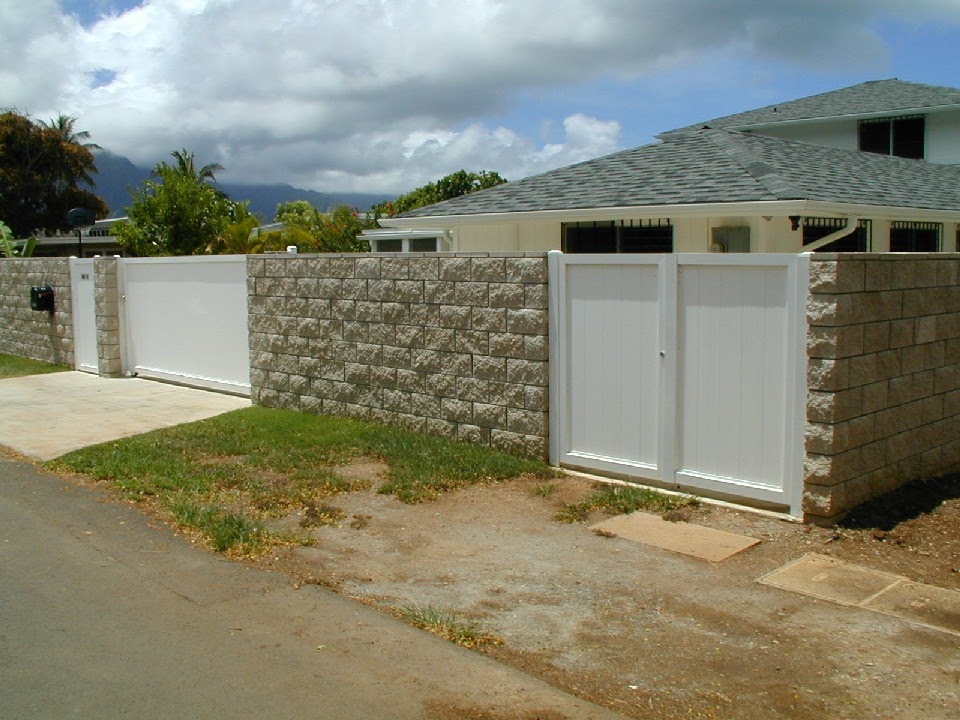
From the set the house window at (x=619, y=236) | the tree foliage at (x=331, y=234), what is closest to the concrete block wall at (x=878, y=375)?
the house window at (x=619, y=236)

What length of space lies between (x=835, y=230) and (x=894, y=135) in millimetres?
11044

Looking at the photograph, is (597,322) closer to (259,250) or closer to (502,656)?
(502,656)

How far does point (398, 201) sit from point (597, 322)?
32.7 metres

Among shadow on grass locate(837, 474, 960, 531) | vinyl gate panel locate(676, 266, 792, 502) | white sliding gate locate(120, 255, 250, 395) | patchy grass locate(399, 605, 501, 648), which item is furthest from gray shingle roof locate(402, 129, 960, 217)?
patchy grass locate(399, 605, 501, 648)

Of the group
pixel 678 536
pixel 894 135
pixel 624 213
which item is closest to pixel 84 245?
pixel 894 135

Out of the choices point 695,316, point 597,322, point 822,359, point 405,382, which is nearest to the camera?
point 822,359

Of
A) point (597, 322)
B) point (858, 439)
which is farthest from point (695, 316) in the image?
point (858, 439)

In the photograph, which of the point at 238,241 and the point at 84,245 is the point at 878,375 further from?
the point at 84,245

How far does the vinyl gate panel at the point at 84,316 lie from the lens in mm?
15906

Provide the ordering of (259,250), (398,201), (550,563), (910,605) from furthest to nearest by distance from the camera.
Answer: (398,201) → (259,250) → (550,563) → (910,605)

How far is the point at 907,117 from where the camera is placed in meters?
23.0

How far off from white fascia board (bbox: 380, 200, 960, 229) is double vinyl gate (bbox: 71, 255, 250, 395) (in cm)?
374

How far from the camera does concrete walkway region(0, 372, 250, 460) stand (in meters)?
10.7

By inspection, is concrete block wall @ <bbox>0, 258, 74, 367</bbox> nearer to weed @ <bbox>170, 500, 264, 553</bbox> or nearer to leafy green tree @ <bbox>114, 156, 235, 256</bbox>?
leafy green tree @ <bbox>114, 156, 235, 256</bbox>
